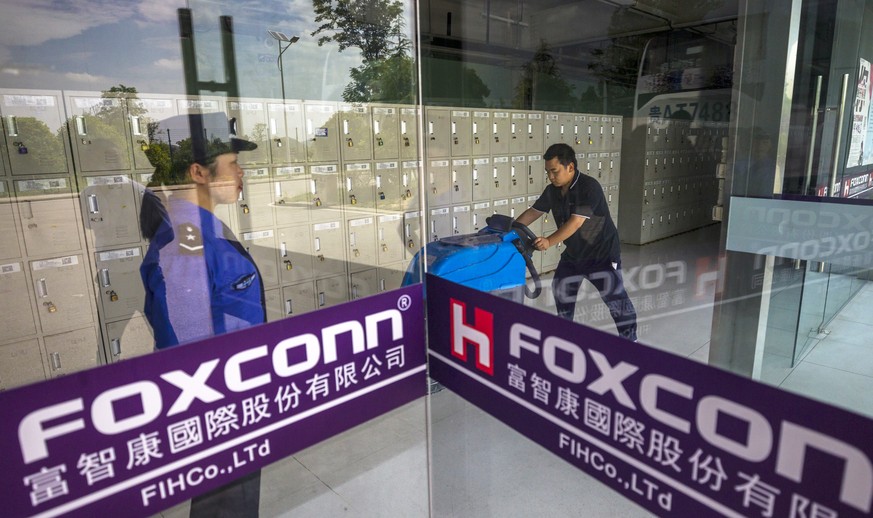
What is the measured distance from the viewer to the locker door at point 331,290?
4473 millimetres

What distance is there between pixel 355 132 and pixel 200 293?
107 inches

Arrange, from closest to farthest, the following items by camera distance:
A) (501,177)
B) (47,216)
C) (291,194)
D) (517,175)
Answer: (47,216) → (291,194) → (501,177) → (517,175)

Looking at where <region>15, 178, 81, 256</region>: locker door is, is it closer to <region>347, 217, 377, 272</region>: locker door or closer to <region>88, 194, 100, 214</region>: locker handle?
<region>88, 194, 100, 214</region>: locker handle

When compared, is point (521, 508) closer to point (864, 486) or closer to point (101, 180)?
point (864, 486)

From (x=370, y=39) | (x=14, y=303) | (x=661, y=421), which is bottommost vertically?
(x=14, y=303)

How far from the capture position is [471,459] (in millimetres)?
2732

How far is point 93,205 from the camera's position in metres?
3.27

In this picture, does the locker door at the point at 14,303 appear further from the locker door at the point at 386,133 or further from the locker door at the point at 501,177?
the locker door at the point at 501,177

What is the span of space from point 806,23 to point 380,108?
3239 millimetres

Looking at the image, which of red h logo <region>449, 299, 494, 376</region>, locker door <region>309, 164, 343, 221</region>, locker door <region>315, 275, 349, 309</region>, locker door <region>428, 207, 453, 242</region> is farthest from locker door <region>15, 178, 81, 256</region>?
locker door <region>428, 207, 453, 242</region>

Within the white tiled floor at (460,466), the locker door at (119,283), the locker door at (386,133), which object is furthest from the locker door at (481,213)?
the locker door at (119,283)

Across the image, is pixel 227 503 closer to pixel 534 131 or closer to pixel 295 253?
pixel 295 253

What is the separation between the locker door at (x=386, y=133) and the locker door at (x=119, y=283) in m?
2.21

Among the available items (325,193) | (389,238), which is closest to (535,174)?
(389,238)
